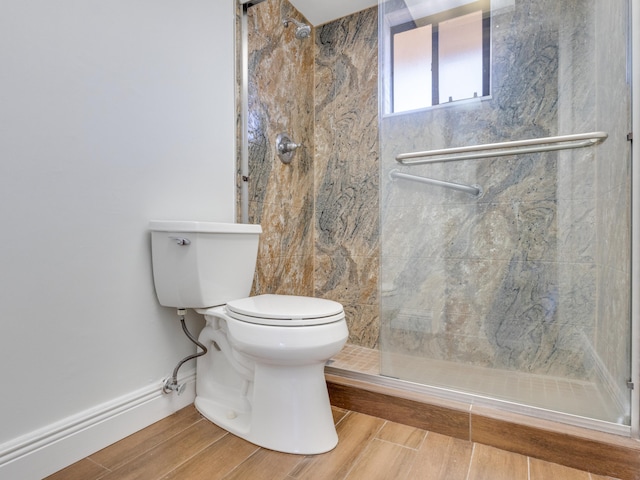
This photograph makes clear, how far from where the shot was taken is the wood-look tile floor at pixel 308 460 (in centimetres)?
103

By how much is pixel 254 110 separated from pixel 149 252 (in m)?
0.88

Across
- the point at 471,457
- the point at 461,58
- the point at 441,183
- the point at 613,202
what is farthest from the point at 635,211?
the point at 461,58

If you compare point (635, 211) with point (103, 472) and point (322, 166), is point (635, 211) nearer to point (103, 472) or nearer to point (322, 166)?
point (322, 166)

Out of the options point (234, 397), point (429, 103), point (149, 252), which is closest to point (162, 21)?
point (149, 252)

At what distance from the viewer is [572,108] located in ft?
4.91

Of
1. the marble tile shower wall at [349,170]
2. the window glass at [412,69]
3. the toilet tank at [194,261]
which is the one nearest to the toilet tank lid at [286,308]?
the toilet tank at [194,261]

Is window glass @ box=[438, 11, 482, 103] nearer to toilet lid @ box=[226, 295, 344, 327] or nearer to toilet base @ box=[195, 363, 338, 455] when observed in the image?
toilet lid @ box=[226, 295, 344, 327]

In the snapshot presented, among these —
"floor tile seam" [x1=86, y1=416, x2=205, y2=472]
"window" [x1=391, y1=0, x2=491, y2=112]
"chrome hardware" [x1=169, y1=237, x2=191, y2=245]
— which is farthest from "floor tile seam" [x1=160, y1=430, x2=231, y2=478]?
"window" [x1=391, y1=0, x2=491, y2=112]

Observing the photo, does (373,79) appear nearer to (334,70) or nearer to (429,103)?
(334,70)

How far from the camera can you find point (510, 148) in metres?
1.53

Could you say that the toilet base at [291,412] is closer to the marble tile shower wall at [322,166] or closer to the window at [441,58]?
the marble tile shower wall at [322,166]

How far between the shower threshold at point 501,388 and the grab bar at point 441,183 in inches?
29.6

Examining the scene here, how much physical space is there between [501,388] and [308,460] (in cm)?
78

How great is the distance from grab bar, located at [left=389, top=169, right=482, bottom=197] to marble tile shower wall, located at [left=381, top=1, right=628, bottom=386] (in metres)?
A: 0.03
